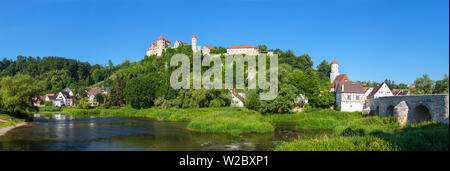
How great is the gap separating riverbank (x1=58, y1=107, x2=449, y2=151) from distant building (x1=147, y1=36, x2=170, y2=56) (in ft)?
234

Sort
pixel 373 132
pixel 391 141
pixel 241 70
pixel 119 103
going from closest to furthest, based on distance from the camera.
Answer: pixel 391 141, pixel 373 132, pixel 119 103, pixel 241 70

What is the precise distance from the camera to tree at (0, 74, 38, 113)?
40544 mm

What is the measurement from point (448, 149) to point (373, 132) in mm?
9526

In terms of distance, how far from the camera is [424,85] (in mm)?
48344

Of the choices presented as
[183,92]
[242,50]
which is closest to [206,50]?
[242,50]

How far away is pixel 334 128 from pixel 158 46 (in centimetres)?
11604

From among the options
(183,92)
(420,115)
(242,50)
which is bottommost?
(420,115)

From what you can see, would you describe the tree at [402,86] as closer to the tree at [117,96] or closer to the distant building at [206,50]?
the distant building at [206,50]

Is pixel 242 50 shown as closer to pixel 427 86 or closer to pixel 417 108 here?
pixel 427 86

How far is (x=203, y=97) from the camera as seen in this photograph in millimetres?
53781

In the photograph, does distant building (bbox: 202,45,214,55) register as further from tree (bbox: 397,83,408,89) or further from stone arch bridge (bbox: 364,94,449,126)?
stone arch bridge (bbox: 364,94,449,126)
